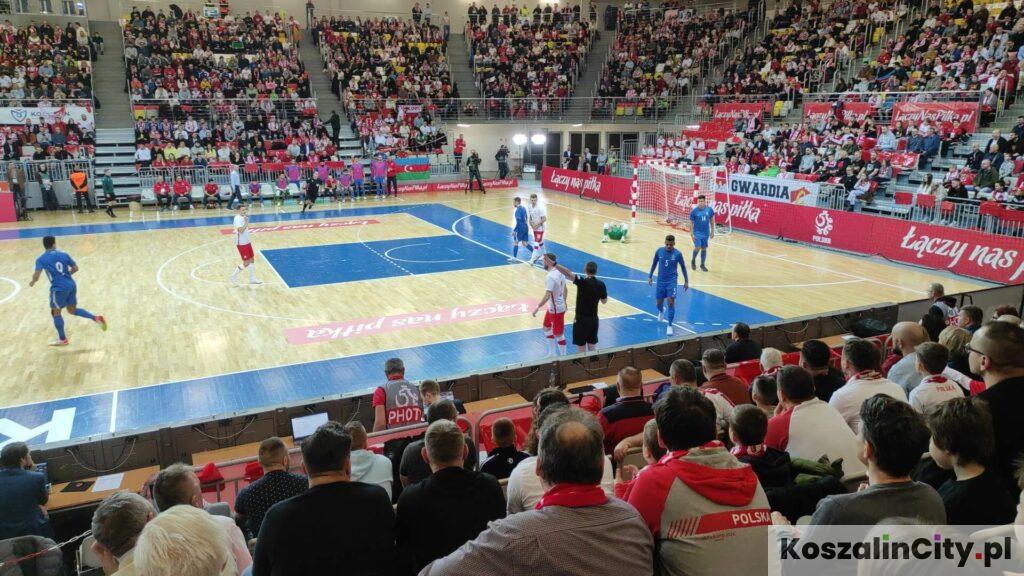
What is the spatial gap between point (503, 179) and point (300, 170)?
10638 millimetres

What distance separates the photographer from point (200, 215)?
1105 inches

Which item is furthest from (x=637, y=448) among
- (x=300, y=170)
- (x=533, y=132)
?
(x=533, y=132)

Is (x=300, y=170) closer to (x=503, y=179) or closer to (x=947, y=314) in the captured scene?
(x=503, y=179)

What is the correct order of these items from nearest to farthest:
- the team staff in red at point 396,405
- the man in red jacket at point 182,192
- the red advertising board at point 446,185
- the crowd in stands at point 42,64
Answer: the team staff in red at point 396,405, the man in red jacket at point 182,192, the crowd in stands at point 42,64, the red advertising board at point 446,185

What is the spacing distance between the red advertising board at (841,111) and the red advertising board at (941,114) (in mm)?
1137

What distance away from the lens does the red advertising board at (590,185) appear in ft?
98.0

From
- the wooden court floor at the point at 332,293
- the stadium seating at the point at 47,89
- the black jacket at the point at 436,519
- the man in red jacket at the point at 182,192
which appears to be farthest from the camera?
the man in red jacket at the point at 182,192

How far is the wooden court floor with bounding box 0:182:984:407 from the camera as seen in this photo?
40.7 feet

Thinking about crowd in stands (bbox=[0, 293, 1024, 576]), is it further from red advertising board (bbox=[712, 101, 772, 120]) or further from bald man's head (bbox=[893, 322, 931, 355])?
A: red advertising board (bbox=[712, 101, 772, 120])

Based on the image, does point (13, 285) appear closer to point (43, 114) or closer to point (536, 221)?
point (536, 221)

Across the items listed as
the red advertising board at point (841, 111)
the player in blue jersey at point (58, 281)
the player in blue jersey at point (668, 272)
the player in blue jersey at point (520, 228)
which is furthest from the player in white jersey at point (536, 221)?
the red advertising board at point (841, 111)

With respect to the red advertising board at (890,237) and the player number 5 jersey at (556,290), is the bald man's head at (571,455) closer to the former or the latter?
the player number 5 jersey at (556,290)

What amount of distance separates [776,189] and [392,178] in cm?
1685

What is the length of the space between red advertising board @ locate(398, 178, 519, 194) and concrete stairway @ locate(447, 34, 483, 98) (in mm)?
6399
